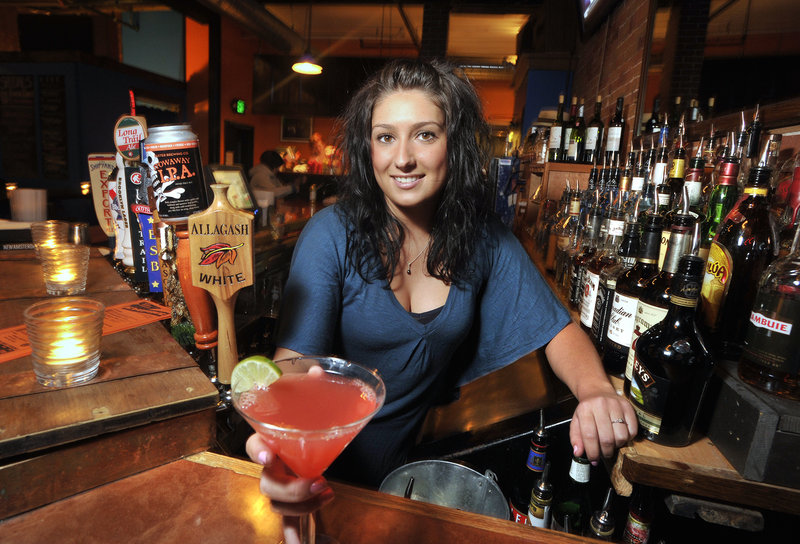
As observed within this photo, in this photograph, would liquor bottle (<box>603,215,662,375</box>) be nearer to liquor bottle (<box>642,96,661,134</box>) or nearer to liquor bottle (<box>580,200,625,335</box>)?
liquor bottle (<box>580,200,625,335</box>)

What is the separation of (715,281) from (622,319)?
0.21 meters

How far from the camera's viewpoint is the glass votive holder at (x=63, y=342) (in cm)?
87

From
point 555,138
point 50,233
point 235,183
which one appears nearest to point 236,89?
point 555,138

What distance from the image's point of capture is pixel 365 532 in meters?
0.76

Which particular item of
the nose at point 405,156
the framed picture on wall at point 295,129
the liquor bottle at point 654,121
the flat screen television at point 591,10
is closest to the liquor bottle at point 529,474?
the nose at point 405,156

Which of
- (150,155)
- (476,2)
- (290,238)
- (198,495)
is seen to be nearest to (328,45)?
(476,2)

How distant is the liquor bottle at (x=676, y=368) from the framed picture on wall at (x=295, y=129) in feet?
35.1

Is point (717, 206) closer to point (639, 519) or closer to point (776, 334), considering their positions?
point (776, 334)

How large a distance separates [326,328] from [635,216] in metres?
1.09

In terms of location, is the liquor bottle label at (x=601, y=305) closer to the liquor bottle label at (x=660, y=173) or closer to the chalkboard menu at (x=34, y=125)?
the liquor bottle label at (x=660, y=173)

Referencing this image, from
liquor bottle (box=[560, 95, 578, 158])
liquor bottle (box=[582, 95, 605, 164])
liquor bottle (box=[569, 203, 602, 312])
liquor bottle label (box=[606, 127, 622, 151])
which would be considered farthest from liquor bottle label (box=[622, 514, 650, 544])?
liquor bottle (box=[560, 95, 578, 158])

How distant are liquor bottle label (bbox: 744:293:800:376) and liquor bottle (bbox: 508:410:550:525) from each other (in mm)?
578

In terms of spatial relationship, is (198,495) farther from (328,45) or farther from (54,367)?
(328,45)

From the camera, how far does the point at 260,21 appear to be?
707cm
